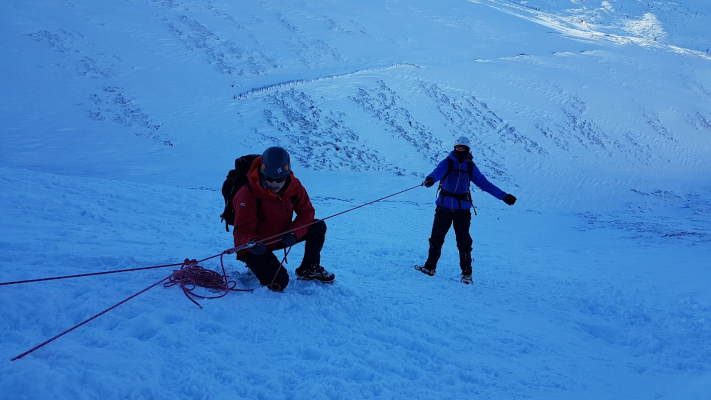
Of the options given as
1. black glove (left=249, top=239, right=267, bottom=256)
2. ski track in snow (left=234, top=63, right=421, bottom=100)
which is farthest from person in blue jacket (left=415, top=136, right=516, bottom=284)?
ski track in snow (left=234, top=63, right=421, bottom=100)

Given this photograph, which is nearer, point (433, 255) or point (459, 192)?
point (459, 192)

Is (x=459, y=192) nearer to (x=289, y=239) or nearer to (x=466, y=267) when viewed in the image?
(x=466, y=267)

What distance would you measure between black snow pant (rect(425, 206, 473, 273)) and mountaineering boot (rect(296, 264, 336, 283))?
7.38 feet

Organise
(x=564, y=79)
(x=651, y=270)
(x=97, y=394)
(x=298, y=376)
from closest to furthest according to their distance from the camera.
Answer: (x=97, y=394) < (x=298, y=376) < (x=651, y=270) < (x=564, y=79)

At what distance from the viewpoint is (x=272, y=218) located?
453 centimetres

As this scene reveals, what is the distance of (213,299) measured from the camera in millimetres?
4207

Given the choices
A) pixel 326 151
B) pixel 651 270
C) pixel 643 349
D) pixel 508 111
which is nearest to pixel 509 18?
pixel 508 111

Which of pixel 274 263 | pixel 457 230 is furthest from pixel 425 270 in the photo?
pixel 274 263

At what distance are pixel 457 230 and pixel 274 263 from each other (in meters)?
3.19

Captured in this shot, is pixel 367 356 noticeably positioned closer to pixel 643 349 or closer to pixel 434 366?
pixel 434 366

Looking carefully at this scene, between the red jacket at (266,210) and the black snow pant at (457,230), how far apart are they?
2.60 m

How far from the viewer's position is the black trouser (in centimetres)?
450

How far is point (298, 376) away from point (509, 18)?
49.5 meters

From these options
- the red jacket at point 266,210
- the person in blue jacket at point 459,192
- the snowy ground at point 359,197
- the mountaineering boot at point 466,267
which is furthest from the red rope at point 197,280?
the mountaineering boot at point 466,267
